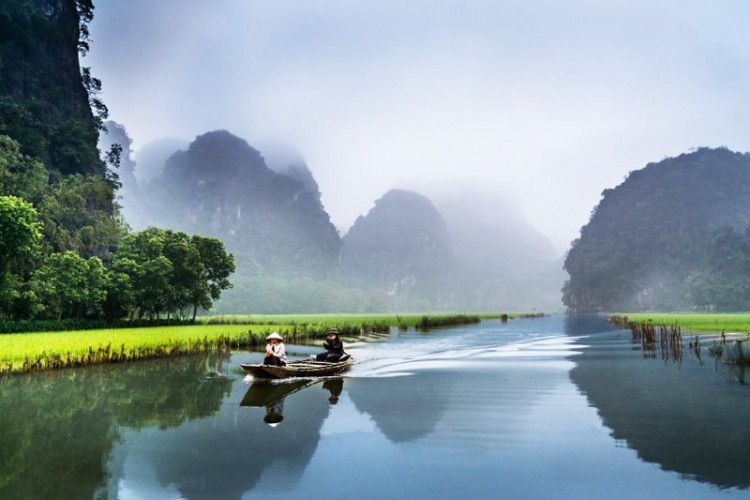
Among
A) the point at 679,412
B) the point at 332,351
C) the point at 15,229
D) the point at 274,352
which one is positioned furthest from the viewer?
the point at 15,229

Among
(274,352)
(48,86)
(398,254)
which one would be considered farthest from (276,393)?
(398,254)

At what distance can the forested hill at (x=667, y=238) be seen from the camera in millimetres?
84875

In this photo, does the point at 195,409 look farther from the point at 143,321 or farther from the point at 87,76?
the point at 87,76

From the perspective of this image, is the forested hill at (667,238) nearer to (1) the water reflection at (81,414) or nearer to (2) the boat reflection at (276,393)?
(2) the boat reflection at (276,393)

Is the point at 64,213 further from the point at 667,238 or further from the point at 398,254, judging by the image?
the point at 398,254

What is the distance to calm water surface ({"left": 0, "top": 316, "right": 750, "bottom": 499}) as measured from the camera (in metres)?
6.12

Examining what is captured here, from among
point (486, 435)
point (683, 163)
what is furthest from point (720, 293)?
point (486, 435)

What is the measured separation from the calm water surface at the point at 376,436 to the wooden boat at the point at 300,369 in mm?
360

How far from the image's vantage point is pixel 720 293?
253ft

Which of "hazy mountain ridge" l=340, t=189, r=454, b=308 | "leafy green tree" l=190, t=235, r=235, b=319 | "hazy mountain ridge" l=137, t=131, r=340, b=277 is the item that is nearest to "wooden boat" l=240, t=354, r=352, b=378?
"leafy green tree" l=190, t=235, r=235, b=319

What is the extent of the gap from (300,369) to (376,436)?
586cm

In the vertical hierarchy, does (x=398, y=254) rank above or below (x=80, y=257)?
above

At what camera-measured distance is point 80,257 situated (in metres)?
30.1

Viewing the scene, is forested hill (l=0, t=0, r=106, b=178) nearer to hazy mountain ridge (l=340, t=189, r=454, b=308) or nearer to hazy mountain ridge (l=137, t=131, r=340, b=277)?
hazy mountain ridge (l=137, t=131, r=340, b=277)
